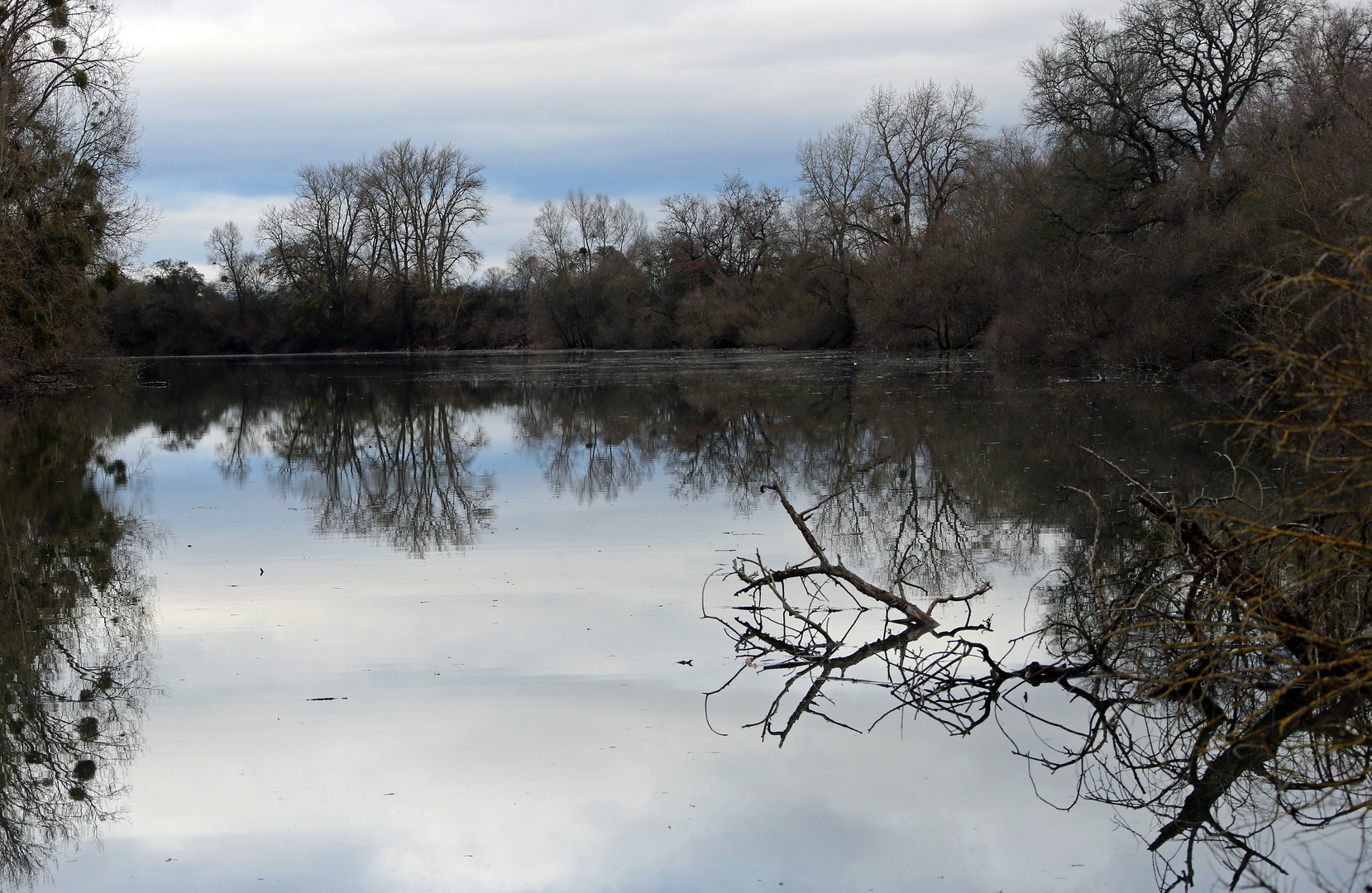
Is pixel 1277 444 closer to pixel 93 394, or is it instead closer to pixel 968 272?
pixel 93 394

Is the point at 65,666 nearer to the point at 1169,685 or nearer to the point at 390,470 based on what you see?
the point at 1169,685

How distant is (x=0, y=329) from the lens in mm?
23141

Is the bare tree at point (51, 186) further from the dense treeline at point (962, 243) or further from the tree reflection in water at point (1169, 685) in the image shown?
the tree reflection in water at point (1169, 685)

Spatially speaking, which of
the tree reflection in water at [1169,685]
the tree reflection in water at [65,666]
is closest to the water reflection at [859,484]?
the tree reflection in water at [1169,685]

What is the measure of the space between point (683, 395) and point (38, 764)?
68.0 ft

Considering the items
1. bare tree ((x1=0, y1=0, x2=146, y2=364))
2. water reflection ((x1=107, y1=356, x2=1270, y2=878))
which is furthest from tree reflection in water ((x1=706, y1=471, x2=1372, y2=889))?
bare tree ((x1=0, y1=0, x2=146, y2=364))

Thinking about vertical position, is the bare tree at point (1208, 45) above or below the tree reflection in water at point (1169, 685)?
above

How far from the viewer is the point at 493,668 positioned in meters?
5.61

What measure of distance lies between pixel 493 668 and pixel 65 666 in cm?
230

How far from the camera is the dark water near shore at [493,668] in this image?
3.78 metres

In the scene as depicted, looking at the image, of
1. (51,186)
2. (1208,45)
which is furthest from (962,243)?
(51,186)

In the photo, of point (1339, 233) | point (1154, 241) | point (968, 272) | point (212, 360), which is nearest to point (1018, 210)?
point (1154, 241)

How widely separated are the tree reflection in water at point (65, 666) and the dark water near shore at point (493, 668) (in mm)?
22

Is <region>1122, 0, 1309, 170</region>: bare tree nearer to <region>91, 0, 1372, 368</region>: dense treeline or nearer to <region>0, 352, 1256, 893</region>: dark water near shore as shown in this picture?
<region>91, 0, 1372, 368</region>: dense treeline
